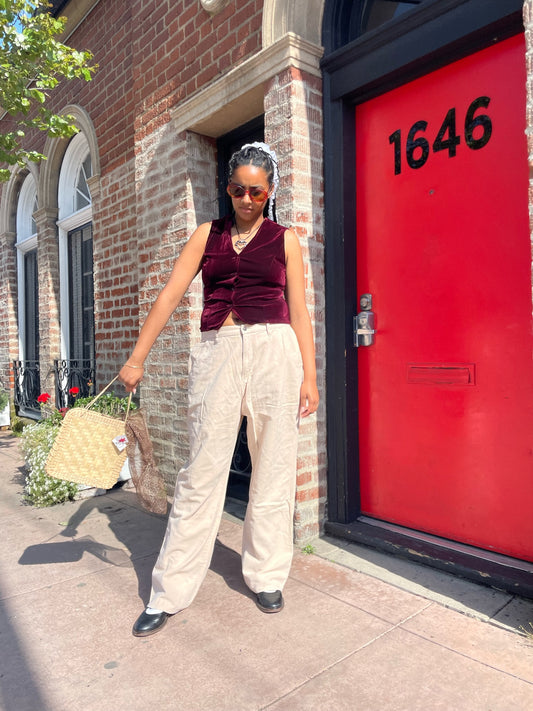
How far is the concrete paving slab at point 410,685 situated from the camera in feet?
5.75

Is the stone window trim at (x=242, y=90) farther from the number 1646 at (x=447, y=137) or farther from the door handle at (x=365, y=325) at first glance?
the door handle at (x=365, y=325)

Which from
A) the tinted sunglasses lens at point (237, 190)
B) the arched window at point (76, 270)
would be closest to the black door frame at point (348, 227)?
the tinted sunglasses lens at point (237, 190)

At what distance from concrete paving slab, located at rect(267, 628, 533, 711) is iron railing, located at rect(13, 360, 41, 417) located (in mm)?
6916

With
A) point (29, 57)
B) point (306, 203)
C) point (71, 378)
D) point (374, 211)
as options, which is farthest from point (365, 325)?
point (71, 378)

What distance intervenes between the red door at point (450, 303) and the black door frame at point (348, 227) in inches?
2.5

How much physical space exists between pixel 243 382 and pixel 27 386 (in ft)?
22.4

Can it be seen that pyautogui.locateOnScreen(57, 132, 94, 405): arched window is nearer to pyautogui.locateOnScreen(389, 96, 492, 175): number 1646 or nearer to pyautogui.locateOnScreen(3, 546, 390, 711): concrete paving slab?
pyautogui.locateOnScreen(3, 546, 390, 711): concrete paving slab

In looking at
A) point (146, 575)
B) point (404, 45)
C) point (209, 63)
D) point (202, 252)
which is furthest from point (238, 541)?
point (209, 63)

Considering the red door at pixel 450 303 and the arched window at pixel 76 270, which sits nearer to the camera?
the red door at pixel 450 303

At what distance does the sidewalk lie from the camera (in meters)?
1.82

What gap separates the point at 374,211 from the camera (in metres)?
3.12

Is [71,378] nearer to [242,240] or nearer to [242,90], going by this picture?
[242,90]

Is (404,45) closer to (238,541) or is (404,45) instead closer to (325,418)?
(325,418)

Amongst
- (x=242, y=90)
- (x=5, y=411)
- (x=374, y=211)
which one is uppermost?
(x=242, y=90)
